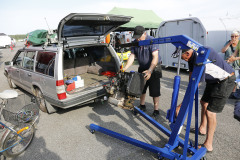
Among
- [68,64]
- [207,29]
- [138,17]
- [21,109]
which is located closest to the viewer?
[21,109]

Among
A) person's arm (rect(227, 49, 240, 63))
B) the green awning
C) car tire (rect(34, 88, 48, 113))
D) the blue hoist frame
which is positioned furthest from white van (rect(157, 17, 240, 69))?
the green awning

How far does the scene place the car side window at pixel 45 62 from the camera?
11.8ft

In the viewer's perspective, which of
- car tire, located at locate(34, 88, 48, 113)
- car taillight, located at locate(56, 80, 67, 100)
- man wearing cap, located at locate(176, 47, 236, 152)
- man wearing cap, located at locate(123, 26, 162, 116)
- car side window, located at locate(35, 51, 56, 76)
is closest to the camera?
man wearing cap, located at locate(176, 47, 236, 152)

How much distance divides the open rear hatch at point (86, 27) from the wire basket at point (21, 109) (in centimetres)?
144

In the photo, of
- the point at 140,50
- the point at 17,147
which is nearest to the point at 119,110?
the point at 140,50

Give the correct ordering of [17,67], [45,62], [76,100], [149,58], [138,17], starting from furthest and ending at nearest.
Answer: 1. [138,17]
2. [17,67]
3. [45,62]
4. [76,100]
5. [149,58]

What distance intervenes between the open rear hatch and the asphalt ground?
1.81 m

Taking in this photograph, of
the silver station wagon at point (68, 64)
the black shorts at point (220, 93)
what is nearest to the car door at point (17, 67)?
the silver station wagon at point (68, 64)

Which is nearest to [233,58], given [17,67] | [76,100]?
[76,100]

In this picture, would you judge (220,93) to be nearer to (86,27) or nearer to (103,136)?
(103,136)

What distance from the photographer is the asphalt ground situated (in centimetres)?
268

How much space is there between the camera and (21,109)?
2.78 m

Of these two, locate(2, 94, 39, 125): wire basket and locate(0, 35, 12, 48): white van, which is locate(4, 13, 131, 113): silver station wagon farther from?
locate(0, 35, 12, 48): white van

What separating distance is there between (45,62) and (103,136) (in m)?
2.15
